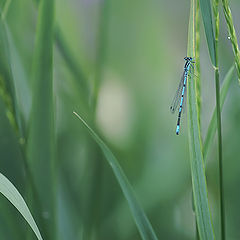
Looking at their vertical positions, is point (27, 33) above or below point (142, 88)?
above

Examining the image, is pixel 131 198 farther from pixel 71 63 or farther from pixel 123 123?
pixel 123 123

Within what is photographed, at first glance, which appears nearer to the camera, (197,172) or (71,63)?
(197,172)

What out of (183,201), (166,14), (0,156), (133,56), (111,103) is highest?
(166,14)

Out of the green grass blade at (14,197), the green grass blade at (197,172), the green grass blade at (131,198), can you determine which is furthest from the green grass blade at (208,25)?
the green grass blade at (14,197)

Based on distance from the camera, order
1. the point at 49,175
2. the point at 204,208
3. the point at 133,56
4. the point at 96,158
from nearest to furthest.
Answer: the point at 204,208, the point at 49,175, the point at 96,158, the point at 133,56

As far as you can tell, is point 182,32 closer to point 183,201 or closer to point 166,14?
point 166,14

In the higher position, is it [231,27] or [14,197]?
[231,27]

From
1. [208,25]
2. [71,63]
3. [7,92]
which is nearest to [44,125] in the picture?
[7,92]

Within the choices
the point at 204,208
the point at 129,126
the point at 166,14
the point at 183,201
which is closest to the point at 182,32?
the point at 166,14
